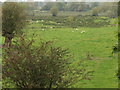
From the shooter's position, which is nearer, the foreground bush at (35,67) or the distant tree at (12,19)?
the foreground bush at (35,67)

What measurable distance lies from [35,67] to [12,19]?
19.5 metres

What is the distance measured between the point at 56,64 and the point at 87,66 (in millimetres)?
9528

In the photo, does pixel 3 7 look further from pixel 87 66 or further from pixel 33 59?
pixel 33 59

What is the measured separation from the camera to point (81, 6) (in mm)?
131125

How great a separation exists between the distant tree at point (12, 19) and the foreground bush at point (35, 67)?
17880 millimetres

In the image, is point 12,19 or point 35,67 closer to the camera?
point 35,67

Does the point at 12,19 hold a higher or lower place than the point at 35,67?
higher

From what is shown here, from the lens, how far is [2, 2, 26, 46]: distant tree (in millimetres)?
29891

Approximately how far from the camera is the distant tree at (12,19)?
98.1 feet

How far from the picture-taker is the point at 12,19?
30188 millimetres

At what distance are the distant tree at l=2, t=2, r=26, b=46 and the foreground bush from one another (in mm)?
17880

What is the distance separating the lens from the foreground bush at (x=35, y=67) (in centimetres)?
1130

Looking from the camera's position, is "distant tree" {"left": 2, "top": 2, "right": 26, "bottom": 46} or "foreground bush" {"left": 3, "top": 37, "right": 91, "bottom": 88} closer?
"foreground bush" {"left": 3, "top": 37, "right": 91, "bottom": 88}

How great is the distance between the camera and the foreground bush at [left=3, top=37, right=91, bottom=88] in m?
11.3
